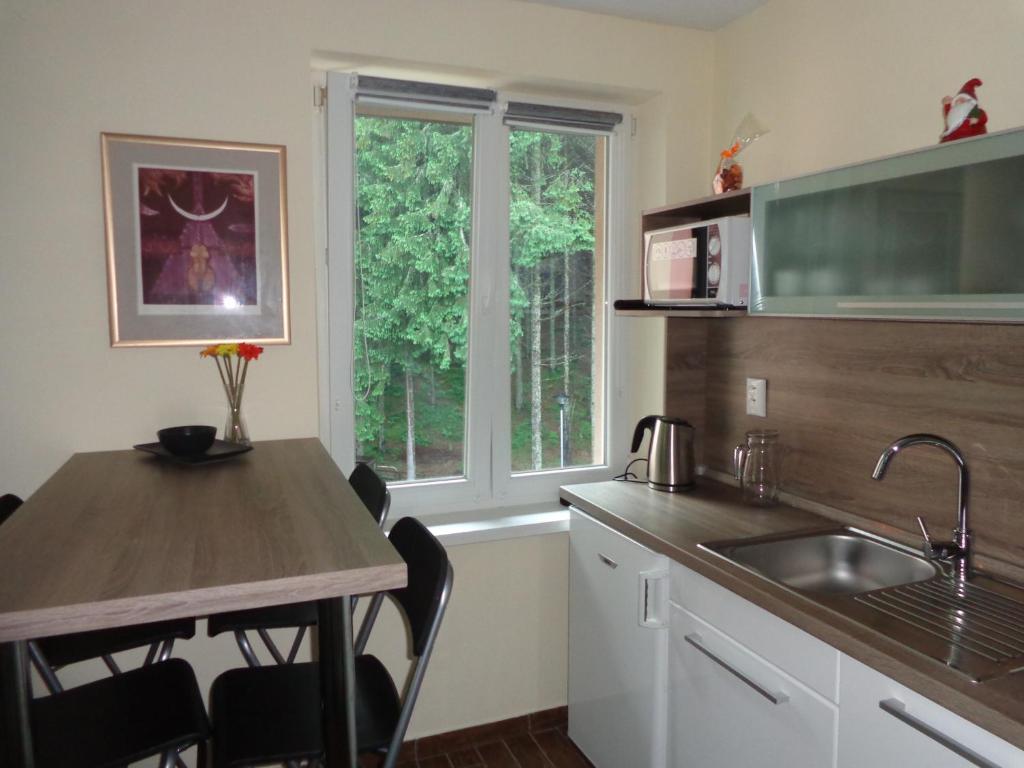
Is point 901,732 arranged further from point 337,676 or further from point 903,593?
point 337,676

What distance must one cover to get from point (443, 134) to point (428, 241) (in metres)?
0.37

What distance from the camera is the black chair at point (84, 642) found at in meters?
1.74

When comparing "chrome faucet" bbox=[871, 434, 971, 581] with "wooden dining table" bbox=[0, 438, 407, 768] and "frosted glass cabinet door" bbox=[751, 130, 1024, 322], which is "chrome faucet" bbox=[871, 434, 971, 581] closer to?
"frosted glass cabinet door" bbox=[751, 130, 1024, 322]

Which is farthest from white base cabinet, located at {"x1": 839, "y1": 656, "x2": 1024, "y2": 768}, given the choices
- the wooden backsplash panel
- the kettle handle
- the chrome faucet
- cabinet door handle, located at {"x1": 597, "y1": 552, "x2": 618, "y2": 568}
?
the kettle handle

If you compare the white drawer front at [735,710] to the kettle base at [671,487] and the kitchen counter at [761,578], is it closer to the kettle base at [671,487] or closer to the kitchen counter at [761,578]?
the kitchen counter at [761,578]

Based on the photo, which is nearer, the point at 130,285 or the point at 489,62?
the point at 130,285

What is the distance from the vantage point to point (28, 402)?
6.86ft

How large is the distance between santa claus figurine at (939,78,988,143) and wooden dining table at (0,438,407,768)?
4.71ft

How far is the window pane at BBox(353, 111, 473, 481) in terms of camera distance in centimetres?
254

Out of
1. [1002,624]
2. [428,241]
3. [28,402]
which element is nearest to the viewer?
[1002,624]

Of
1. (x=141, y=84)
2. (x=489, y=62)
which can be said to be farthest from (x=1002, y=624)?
(x=141, y=84)

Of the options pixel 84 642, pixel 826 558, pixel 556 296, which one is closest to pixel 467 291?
pixel 556 296

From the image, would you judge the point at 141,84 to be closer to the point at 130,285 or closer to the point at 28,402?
the point at 130,285

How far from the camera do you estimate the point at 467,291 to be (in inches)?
105
